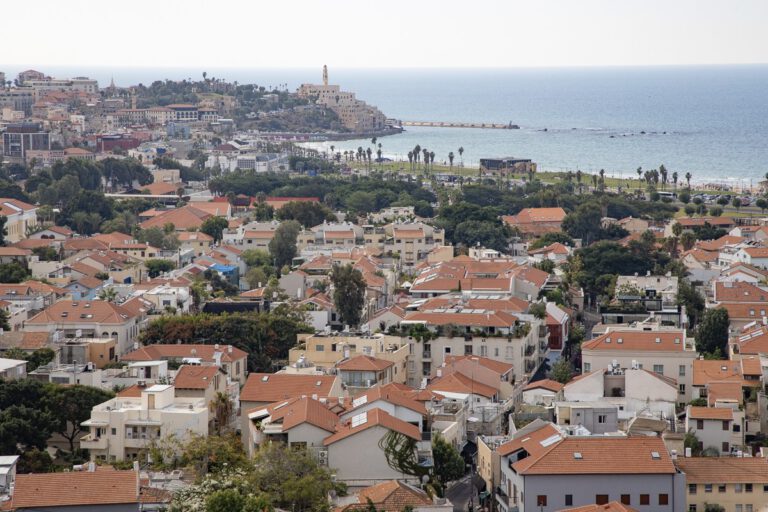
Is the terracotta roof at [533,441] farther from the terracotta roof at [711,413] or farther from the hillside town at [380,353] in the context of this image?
the terracotta roof at [711,413]

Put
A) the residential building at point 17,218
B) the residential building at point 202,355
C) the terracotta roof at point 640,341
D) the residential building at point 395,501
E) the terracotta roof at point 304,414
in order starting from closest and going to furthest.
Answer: the residential building at point 395,501 < the terracotta roof at point 304,414 < the residential building at point 202,355 < the terracotta roof at point 640,341 < the residential building at point 17,218

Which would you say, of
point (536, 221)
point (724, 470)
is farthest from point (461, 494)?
point (536, 221)

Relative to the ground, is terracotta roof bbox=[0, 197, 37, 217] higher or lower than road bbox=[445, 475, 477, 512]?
higher

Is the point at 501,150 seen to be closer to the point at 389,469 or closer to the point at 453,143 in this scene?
the point at 453,143

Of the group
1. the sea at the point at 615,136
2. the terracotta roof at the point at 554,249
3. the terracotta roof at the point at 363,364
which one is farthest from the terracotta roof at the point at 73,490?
the sea at the point at 615,136

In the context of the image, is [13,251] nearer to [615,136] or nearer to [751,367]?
[751,367]

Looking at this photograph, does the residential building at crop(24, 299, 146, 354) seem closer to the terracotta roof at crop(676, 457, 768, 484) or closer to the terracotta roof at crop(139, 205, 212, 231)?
the terracotta roof at crop(676, 457, 768, 484)

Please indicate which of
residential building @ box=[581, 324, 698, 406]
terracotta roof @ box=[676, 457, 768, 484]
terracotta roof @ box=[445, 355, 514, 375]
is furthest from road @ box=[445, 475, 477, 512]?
residential building @ box=[581, 324, 698, 406]
